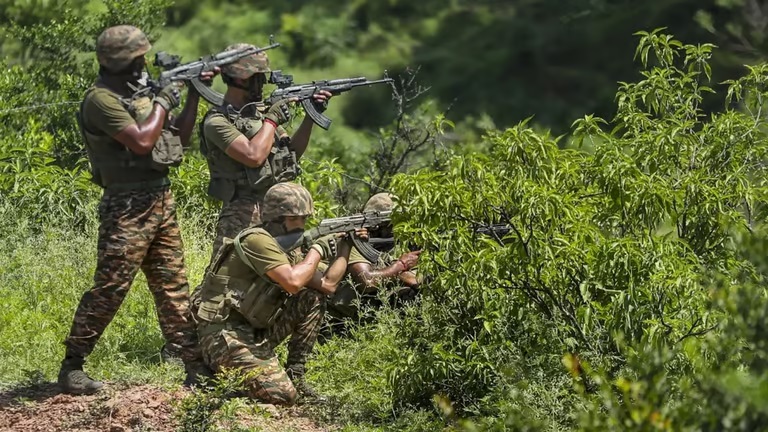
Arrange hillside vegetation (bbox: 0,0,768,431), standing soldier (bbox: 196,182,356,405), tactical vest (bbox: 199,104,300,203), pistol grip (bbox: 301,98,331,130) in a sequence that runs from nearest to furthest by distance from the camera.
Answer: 1. hillside vegetation (bbox: 0,0,768,431)
2. standing soldier (bbox: 196,182,356,405)
3. tactical vest (bbox: 199,104,300,203)
4. pistol grip (bbox: 301,98,331,130)

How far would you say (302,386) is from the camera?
8445 millimetres

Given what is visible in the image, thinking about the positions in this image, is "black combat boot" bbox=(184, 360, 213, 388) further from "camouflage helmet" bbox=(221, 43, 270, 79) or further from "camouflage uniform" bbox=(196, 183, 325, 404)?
"camouflage helmet" bbox=(221, 43, 270, 79)

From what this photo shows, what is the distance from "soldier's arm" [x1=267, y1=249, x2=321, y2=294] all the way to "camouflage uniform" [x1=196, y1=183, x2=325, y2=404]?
33mm

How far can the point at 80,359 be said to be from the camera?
8.24 m

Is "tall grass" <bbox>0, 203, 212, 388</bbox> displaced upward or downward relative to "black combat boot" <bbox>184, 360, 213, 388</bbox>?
downward

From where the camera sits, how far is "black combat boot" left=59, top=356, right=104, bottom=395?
8.14m

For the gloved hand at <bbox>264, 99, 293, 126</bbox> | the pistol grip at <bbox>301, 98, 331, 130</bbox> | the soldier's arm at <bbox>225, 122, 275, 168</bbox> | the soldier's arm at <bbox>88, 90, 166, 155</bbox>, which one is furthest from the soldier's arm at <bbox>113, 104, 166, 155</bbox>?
the pistol grip at <bbox>301, 98, 331, 130</bbox>

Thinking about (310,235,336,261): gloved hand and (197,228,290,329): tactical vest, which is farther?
(310,235,336,261): gloved hand

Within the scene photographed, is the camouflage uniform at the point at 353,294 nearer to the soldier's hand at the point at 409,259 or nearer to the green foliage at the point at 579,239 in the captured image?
the soldier's hand at the point at 409,259

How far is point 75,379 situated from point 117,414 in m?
0.49

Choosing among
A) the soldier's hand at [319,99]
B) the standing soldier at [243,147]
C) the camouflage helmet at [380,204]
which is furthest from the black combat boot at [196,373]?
the soldier's hand at [319,99]

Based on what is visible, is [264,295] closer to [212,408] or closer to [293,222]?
[293,222]

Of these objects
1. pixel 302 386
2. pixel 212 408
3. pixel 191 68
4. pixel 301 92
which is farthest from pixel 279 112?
pixel 212 408

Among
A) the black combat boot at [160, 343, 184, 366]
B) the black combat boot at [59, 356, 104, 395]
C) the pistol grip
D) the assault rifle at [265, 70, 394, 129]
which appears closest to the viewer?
the black combat boot at [59, 356, 104, 395]
